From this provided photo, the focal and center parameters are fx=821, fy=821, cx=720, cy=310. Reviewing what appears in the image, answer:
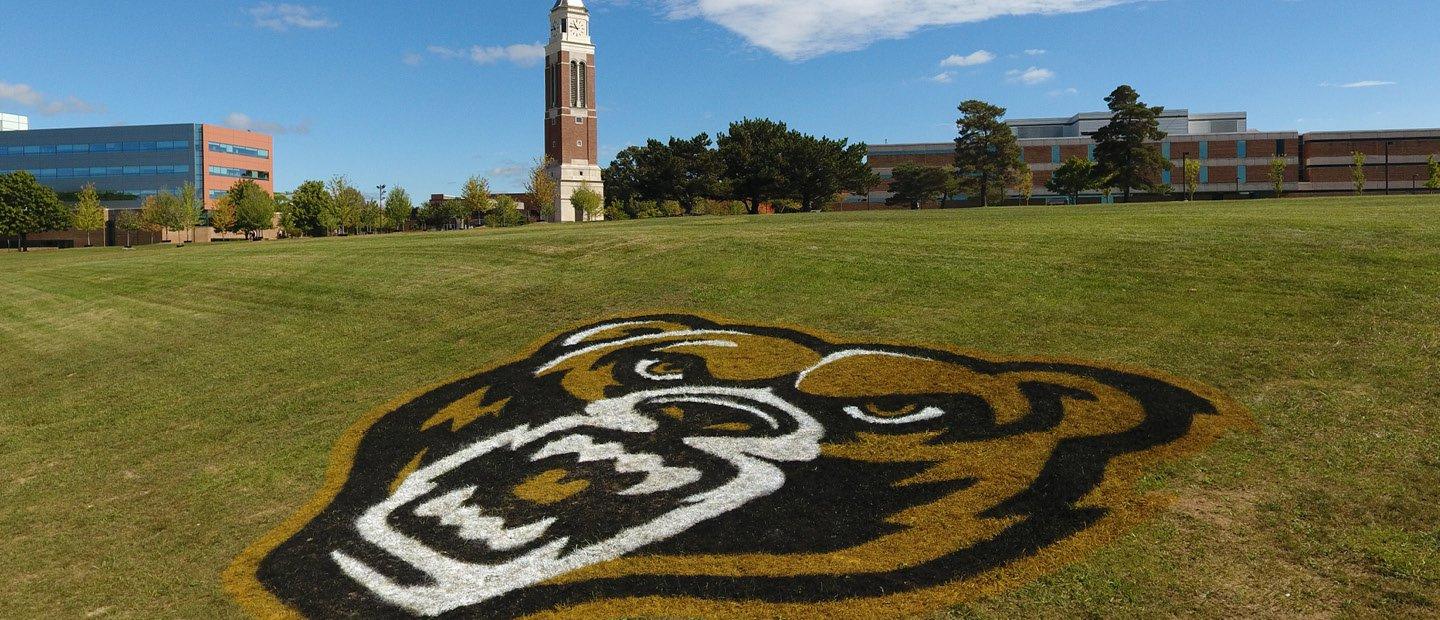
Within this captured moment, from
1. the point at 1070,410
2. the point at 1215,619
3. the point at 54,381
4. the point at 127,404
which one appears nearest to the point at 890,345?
the point at 1070,410

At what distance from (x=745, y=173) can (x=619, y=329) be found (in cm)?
8079

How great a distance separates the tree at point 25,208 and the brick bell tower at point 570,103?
56.1 metres

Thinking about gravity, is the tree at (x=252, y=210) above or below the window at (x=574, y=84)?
below

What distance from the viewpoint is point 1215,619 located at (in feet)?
21.5

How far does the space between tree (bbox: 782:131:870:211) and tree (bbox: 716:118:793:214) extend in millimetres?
1023

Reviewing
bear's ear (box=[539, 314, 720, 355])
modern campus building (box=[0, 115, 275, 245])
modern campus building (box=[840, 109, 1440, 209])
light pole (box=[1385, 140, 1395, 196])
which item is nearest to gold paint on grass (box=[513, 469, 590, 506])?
bear's ear (box=[539, 314, 720, 355])

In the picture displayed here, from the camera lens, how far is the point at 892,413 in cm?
1100

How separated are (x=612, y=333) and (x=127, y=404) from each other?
32.0ft

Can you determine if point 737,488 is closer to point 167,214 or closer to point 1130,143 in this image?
point 1130,143

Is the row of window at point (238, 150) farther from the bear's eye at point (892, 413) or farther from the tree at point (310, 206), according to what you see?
the bear's eye at point (892, 413)

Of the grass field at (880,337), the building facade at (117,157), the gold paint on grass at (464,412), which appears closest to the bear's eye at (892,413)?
the grass field at (880,337)

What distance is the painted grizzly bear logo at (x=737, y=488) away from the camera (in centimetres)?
789

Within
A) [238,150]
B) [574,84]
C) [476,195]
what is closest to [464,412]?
[476,195]

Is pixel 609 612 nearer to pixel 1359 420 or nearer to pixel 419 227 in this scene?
pixel 1359 420
